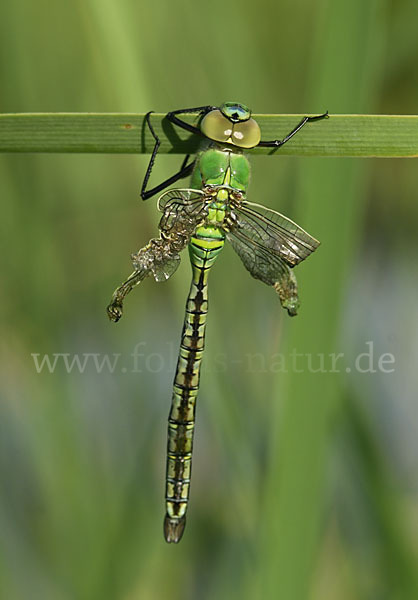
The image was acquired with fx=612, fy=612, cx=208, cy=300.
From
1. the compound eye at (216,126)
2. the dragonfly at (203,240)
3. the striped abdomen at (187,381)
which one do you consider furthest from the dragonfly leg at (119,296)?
the compound eye at (216,126)

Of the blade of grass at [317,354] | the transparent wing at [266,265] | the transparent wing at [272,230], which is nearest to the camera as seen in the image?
the blade of grass at [317,354]

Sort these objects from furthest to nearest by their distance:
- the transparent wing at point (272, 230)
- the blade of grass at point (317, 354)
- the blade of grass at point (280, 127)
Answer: the transparent wing at point (272, 230) → the blade of grass at point (317, 354) → the blade of grass at point (280, 127)

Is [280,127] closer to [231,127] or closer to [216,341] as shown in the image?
[231,127]

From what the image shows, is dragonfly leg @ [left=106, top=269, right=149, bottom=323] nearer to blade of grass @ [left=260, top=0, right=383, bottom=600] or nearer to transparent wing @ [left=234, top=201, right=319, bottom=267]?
transparent wing @ [left=234, top=201, right=319, bottom=267]

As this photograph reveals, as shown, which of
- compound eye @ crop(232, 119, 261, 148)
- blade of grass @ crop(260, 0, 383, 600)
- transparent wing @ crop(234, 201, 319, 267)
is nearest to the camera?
blade of grass @ crop(260, 0, 383, 600)

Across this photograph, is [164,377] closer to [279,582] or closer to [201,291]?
[201,291]

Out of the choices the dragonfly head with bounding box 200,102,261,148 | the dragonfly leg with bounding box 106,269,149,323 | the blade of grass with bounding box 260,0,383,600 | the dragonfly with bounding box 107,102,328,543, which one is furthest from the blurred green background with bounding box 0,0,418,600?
the dragonfly leg with bounding box 106,269,149,323

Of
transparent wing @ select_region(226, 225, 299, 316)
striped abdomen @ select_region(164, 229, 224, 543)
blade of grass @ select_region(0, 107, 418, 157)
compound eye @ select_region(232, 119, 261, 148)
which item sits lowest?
striped abdomen @ select_region(164, 229, 224, 543)

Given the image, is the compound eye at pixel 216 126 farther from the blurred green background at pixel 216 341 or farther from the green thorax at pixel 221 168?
the blurred green background at pixel 216 341
